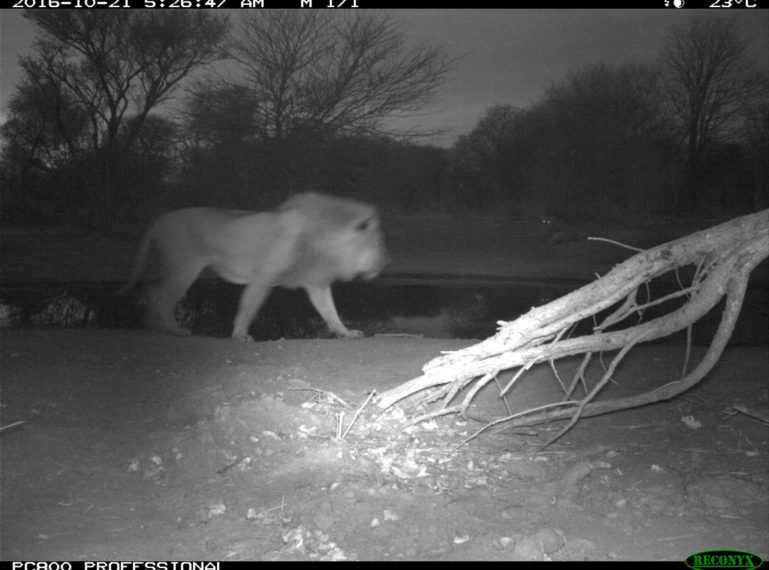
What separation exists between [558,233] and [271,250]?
538 inches

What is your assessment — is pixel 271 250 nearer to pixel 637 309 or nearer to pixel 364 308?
pixel 364 308

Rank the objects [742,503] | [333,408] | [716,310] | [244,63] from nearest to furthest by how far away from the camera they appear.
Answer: [742,503] < [333,408] < [716,310] < [244,63]

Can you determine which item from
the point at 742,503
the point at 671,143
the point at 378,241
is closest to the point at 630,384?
the point at 742,503

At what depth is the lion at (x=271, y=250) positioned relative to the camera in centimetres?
807

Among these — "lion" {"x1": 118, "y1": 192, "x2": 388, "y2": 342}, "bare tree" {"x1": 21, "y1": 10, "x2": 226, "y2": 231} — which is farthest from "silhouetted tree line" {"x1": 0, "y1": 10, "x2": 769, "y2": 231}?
"lion" {"x1": 118, "y1": 192, "x2": 388, "y2": 342}

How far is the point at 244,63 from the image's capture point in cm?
2020

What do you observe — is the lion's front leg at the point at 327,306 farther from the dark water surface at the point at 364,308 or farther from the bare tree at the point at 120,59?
the bare tree at the point at 120,59

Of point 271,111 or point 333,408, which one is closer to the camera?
point 333,408

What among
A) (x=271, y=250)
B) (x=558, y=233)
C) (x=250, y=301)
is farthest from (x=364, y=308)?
(x=558, y=233)

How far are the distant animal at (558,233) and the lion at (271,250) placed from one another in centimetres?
1230

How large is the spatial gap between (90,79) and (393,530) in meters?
20.4

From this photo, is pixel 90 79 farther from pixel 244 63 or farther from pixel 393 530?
pixel 393 530

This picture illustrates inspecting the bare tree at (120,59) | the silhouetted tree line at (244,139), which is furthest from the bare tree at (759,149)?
the bare tree at (120,59)

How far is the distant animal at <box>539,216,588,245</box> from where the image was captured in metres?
19.9
